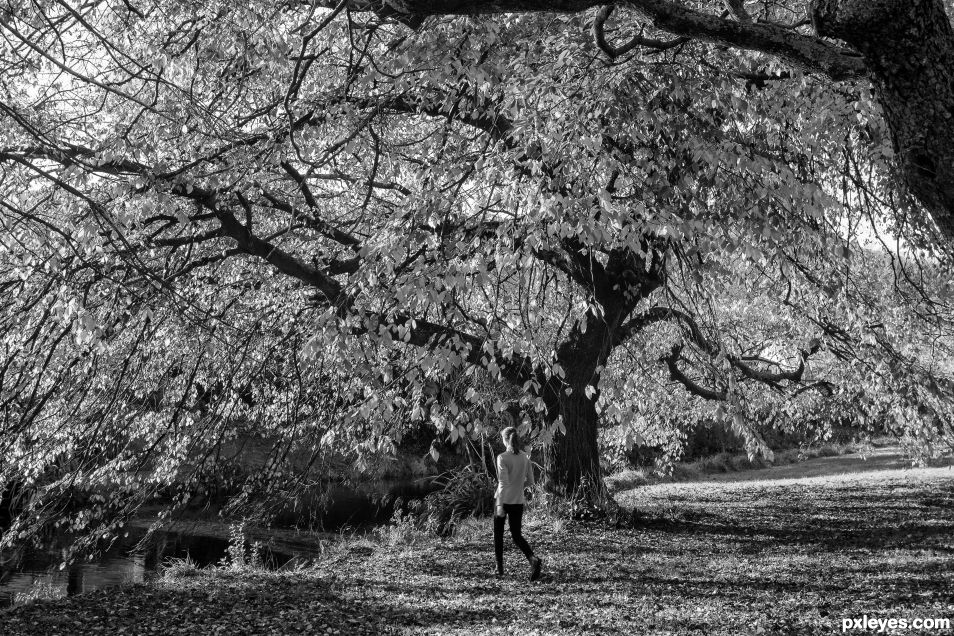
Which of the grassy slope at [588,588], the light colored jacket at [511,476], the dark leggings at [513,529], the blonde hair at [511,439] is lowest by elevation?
the grassy slope at [588,588]

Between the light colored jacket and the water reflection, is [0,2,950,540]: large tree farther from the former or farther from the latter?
the water reflection

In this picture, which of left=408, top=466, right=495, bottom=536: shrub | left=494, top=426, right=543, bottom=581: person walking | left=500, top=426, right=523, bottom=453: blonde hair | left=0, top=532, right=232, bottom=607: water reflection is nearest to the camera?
left=494, top=426, right=543, bottom=581: person walking

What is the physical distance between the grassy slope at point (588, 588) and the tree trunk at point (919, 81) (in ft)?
11.0

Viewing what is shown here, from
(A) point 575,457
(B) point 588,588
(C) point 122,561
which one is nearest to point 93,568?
(C) point 122,561

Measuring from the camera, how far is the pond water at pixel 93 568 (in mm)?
11209

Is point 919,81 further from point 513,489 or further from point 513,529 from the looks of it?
point 513,529

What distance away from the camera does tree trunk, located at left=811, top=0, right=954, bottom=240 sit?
4184 mm

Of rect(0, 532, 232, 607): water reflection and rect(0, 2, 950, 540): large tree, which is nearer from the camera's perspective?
rect(0, 2, 950, 540): large tree

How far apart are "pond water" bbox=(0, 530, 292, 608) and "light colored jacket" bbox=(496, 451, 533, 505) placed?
4.78m

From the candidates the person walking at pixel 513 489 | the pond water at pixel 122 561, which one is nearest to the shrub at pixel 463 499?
the pond water at pixel 122 561

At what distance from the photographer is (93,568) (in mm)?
12695

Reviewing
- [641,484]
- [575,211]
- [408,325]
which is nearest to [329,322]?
[408,325]

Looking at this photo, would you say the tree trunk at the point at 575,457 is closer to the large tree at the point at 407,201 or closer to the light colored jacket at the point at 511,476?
the large tree at the point at 407,201

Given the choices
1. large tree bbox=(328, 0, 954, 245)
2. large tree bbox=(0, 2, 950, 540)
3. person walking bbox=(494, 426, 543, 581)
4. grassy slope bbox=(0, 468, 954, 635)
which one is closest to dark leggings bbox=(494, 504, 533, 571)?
person walking bbox=(494, 426, 543, 581)
